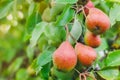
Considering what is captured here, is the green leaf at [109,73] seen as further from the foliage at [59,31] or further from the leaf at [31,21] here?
the leaf at [31,21]

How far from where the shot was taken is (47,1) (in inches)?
62.8

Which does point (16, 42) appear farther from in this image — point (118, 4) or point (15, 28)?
point (118, 4)

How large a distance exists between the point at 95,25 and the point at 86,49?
0.26ft

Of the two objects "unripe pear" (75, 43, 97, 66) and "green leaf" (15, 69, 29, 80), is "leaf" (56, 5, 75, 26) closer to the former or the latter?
"unripe pear" (75, 43, 97, 66)

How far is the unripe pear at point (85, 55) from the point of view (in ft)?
4.12

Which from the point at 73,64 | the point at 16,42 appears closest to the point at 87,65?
the point at 73,64

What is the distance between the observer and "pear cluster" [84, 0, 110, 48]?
4.11ft

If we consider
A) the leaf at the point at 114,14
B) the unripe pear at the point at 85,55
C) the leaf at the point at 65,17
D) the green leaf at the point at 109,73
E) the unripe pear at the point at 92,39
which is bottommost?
the green leaf at the point at 109,73

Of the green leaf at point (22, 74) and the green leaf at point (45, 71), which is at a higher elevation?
the green leaf at point (45, 71)

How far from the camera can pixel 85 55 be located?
125 centimetres

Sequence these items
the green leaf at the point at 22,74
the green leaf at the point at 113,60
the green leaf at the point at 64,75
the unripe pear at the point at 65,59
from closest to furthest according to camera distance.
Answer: the unripe pear at the point at 65,59 → the green leaf at the point at 64,75 → the green leaf at the point at 113,60 → the green leaf at the point at 22,74

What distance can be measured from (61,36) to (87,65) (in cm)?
17

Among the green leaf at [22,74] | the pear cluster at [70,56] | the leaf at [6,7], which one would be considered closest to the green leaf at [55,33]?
the pear cluster at [70,56]

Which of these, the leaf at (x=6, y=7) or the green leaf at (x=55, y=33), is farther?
the leaf at (x=6, y=7)
